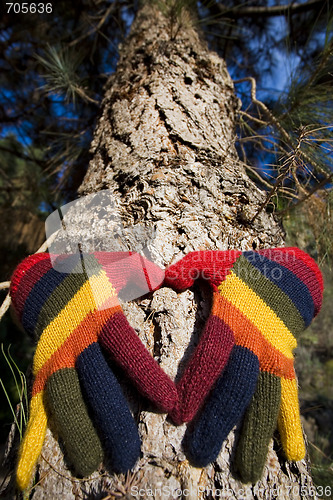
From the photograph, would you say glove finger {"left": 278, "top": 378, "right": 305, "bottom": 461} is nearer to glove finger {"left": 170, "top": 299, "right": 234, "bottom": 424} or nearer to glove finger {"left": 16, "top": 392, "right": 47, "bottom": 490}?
glove finger {"left": 170, "top": 299, "right": 234, "bottom": 424}

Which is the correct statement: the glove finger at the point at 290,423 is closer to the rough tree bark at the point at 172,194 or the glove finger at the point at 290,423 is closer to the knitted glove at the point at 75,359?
the rough tree bark at the point at 172,194

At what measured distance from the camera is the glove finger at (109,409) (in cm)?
49

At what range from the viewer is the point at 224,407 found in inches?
21.0

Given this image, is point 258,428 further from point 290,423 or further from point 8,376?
point 8,376

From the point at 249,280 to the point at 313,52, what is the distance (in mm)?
1639

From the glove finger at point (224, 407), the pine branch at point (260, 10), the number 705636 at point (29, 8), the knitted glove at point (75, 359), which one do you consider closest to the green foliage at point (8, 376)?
the knitted glove at point (75, 359)

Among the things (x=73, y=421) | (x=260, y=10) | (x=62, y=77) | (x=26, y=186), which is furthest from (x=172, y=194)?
(x=26, y=186)

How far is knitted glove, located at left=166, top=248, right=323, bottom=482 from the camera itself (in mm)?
519

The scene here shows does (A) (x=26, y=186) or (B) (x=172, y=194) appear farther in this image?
(A) (x=26, y=186)

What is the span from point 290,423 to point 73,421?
40 cm

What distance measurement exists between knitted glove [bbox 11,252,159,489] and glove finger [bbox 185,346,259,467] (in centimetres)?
10

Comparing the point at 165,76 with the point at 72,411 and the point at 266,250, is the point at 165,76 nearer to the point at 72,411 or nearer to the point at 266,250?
the point at 266,250

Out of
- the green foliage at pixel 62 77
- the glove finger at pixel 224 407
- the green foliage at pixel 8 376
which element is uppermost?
the green foliage at pixel 62 77

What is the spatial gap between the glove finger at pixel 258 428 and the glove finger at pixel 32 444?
345 millimetres
